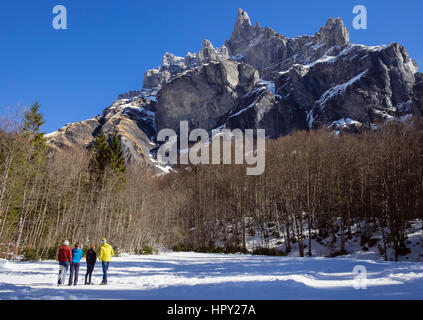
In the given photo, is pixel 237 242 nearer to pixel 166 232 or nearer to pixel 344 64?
pixel 166 232

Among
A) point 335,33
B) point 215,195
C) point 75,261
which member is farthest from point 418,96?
point 75,261

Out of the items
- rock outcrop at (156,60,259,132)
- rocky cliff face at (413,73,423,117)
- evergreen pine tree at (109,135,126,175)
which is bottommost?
evergreen pine tree at (109,135,126,175)

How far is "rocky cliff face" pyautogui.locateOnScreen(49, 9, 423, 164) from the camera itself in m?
102

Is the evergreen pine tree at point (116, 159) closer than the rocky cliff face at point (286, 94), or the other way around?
the evergreen pine tree at point (116, 159)

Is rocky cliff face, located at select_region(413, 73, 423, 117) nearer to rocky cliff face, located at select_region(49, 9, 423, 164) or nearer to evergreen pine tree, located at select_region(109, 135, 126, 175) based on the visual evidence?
rocky cliff face, located at select_region(49, 9, 423, 164)

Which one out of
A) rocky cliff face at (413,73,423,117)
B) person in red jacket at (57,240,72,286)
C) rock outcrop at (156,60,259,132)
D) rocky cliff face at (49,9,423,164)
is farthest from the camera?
rock outcrop at (156,60,259,132)

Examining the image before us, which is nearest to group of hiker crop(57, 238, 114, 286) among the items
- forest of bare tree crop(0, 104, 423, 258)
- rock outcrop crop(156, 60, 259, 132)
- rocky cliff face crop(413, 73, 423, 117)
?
forest of bare tree crop(0, 104, 423, 258)

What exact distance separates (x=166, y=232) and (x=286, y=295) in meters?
39.8

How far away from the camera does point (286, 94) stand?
129m

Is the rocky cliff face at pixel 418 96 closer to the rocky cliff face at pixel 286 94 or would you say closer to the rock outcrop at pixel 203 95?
the rocky cliff face at pixel 286 94

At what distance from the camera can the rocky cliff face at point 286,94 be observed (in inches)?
4013

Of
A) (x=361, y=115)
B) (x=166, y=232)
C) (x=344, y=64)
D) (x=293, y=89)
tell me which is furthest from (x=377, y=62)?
(x=166, y=232)

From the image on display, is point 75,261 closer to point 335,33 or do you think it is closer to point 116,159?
point 116,159

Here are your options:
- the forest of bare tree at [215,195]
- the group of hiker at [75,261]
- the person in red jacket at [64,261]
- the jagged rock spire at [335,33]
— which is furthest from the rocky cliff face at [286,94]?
the person in red jacket at [64,261]
